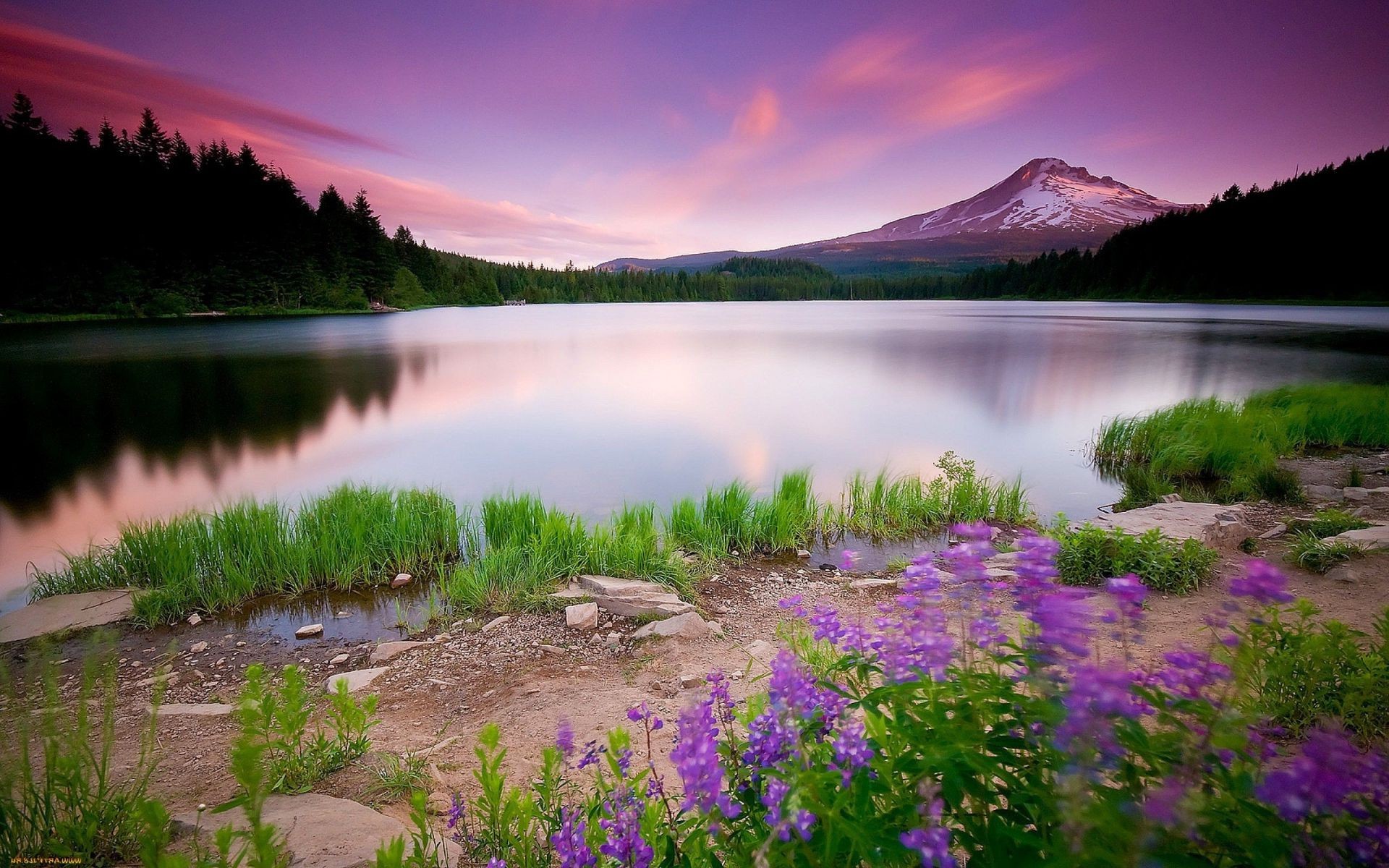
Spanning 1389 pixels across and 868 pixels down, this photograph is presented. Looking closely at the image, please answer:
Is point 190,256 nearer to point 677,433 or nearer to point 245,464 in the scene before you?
point 245,464

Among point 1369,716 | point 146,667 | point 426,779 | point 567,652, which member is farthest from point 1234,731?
point 146,667

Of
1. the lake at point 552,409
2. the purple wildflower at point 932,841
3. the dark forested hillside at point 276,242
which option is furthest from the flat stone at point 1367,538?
the dark forested hillside at point 276,242

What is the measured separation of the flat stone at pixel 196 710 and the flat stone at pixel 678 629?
12.3 ft

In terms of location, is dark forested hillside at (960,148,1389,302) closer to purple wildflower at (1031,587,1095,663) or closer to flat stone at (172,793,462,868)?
purple wildflower at (1031,587,1095,663)

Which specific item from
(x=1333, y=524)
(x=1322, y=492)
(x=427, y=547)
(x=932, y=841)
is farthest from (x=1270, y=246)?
(x=932, y=841)

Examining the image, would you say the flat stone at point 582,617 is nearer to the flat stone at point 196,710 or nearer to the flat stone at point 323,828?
the flat stone at point 196,710

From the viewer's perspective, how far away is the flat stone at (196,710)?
4949 millimetres

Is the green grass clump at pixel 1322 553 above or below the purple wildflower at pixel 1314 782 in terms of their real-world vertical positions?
below

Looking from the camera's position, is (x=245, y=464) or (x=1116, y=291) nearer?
(x=245, y=464)

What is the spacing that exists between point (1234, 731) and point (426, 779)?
14.4 ft

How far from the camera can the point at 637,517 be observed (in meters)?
9.42

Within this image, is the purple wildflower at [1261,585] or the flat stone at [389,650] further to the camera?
the flat stone at [389,650]

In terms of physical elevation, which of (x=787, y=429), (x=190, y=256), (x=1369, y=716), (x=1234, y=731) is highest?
(x=190, y=256)

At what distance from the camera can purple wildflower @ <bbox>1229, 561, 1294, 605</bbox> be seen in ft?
4.99
